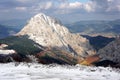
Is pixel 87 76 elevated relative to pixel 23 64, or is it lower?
lower

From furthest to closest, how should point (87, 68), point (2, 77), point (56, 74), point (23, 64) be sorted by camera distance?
point (23, 64) < point (87, 68) < point (56, 74) < point (2, 77)

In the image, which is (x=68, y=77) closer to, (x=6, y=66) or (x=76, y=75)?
(x=76, y=75)

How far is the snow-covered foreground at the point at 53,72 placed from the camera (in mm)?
32719

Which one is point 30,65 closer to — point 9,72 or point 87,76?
point 9,72

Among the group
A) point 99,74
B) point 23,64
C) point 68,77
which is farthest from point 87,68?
point 23,64

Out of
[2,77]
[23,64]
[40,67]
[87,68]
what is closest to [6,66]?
[23,64]

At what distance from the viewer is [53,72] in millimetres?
36375

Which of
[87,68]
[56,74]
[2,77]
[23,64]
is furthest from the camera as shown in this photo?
[23,64]

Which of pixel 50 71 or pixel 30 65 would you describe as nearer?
pixel 50 71

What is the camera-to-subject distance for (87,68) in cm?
3809

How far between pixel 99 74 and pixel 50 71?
6.07 meters

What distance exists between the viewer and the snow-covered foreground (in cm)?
3272

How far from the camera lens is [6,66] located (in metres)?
40.5

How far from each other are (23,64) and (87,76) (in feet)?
34.7
